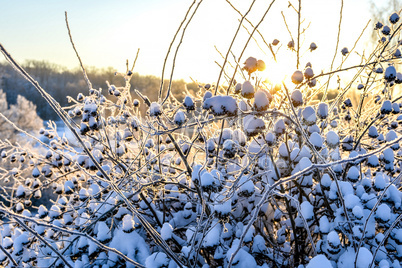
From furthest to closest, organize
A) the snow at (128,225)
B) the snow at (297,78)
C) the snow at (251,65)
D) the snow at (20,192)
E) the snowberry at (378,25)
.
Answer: the snow at (20,192) < the snowberry at (378,25) < the snow at (128,225) < the snow at (297,78) < the snow at (251,65)

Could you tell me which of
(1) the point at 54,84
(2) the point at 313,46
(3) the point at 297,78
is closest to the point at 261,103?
(3) the point at 297,78

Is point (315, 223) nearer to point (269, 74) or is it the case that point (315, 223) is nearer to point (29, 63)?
point (269, 74)

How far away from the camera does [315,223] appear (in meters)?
1.72

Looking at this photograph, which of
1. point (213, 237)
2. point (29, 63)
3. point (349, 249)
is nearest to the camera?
point (213, 237)

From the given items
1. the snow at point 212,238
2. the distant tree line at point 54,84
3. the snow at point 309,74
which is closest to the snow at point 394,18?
the snow at point 309,74

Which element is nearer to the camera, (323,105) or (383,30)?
(323,105)

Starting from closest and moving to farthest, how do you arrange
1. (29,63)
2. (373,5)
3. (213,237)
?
(213,237) → (373,5) → (29,63)

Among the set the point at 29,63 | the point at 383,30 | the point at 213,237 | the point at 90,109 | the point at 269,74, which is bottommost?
the point at 213,237

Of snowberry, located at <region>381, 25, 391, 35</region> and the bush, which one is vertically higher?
snowberry, located at <region>381, 25, 391, 35</region>

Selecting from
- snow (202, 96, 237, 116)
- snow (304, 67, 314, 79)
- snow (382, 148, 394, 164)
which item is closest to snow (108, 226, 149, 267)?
Result: snow (202, 96, 237, 116)

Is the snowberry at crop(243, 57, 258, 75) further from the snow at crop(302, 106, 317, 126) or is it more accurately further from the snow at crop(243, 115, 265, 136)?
the snow at crop(302, 106, 317, 126)

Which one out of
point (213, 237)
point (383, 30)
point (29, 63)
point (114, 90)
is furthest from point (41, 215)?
point (29, 63)

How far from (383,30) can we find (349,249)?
1.31 metres

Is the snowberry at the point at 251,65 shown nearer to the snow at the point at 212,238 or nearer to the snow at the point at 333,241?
the snow at the point at 212,238
